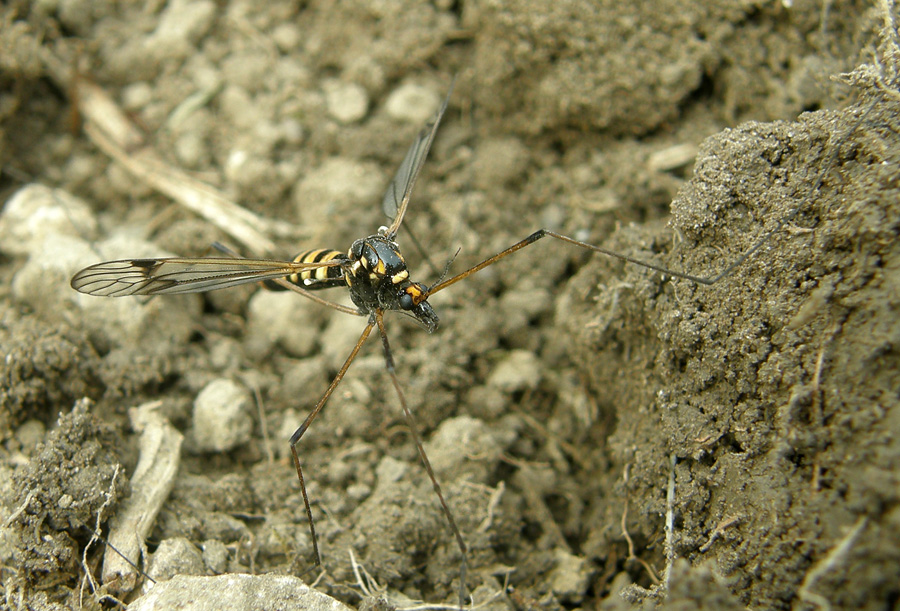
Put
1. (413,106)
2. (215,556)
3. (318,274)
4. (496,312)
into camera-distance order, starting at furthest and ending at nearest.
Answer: (413,106), (496,312), (318,274), (215,556)

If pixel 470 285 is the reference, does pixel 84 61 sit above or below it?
above

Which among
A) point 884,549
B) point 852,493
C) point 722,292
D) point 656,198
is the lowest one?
point 884,549

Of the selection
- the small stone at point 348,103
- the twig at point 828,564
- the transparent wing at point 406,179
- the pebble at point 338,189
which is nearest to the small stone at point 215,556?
the transparent wing at point 406,179

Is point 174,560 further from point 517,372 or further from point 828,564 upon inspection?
point 828,564

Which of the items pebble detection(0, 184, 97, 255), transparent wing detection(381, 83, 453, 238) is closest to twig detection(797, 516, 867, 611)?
transparent wing detection(381, 83, 453, 238)

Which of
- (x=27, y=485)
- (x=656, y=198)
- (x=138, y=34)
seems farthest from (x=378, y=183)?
(x=27, y=485)

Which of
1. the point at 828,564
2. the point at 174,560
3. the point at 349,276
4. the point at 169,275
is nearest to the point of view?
the point at 828,564

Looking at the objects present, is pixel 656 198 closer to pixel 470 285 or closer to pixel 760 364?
pixel 470 285

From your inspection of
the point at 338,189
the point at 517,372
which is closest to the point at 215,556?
the point at 517,372
